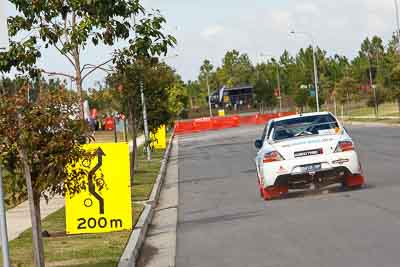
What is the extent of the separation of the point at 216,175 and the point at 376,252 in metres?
17.9

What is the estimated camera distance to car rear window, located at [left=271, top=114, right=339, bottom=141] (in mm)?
18594

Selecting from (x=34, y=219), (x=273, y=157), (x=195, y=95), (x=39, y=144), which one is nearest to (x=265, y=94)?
(x=195, y=95)

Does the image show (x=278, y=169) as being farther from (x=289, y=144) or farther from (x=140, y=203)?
(x=140, y=203)

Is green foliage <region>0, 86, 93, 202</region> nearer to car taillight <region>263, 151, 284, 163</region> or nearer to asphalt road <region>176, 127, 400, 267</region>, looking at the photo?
asphalt road <region>176, 127, 400, 267</region>

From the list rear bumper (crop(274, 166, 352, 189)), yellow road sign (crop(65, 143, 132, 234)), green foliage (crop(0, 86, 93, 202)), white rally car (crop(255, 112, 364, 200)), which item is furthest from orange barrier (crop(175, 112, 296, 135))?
green foliage (crop(0, 86, 93, 202))

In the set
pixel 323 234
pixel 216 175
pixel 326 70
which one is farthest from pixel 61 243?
pixel 326 70

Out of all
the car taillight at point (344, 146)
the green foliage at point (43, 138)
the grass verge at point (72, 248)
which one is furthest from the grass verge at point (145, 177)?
the green foliage at point (43, 138)

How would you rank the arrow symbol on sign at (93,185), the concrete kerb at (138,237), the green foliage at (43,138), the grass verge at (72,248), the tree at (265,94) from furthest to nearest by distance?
the tree at (265,94), the arrow symbol on sign at (93,185), the grass verge at (72,248), the concrete kerb at (138,237), the green foliage at (43,138)

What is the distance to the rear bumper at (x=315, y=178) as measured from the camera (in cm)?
1770

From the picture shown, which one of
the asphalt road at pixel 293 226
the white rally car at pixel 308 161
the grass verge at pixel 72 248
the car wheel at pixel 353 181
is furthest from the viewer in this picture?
the car wheel at pixel 353 181

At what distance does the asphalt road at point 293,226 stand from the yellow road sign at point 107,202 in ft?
3.52

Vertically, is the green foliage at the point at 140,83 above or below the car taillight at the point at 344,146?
above

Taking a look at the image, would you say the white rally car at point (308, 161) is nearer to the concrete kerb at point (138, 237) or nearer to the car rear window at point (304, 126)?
the car rear window at point (304, 126)

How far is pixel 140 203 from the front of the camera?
19.8 meters
